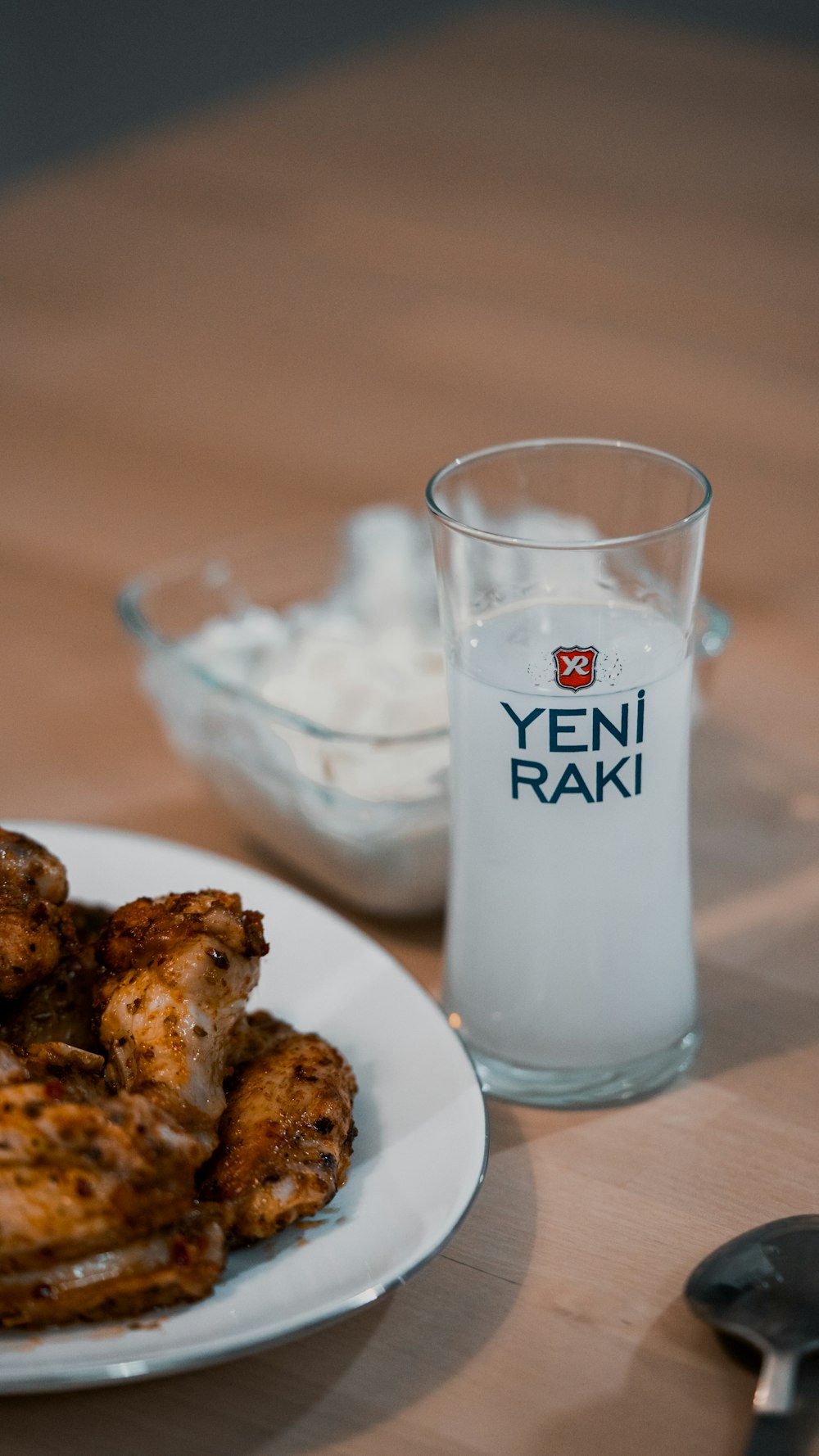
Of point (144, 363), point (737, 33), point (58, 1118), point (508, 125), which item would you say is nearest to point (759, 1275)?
point (58, 1118)

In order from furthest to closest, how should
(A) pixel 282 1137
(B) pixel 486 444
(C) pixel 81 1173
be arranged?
1. (B) pixel 486 444
2. (A) pixel 282 1137
3. (C) pixel 81 1173

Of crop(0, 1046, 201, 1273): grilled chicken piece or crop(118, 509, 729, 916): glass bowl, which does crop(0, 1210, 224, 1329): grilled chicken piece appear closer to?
crop(0, 1046, 201, 1273): grilled chicken piece

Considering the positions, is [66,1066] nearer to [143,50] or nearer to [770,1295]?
[770,1295]

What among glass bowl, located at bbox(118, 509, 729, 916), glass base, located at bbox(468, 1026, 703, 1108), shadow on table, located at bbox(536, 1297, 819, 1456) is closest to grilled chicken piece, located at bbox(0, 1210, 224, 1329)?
shadow on table, located at bbox(536, 1297, 819, 1456)

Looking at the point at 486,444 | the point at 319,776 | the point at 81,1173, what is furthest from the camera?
the point at 486,444

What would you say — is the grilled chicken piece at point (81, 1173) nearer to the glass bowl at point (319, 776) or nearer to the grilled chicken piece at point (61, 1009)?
the grilled chicken piece at point (61, 1009)

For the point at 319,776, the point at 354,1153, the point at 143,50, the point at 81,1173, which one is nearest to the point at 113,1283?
the point at 81,1173
